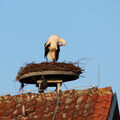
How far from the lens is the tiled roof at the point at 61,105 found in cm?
1102

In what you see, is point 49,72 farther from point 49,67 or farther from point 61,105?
point 61,105

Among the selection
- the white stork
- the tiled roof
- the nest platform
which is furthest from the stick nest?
the tiled roof

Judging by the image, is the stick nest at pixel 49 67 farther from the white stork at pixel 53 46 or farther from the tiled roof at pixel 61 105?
the tiled roof at pixel 61 105

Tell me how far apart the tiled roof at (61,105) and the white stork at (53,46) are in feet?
15.0

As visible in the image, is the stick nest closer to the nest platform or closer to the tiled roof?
the nest platform

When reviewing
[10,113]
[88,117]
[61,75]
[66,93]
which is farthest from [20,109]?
[61,75]

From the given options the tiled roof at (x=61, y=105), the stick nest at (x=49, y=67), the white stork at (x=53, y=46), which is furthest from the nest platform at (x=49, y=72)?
the tiled roof at (x=61, y=105)

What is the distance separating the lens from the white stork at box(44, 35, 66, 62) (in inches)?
673

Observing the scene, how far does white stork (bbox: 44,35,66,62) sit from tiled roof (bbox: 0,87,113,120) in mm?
4567

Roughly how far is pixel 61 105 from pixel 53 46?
5.64 m

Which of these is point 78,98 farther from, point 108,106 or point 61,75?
point 61,75

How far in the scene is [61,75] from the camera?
50.8 feet

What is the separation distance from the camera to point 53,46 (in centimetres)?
1709

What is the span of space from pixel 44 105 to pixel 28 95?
94cm
